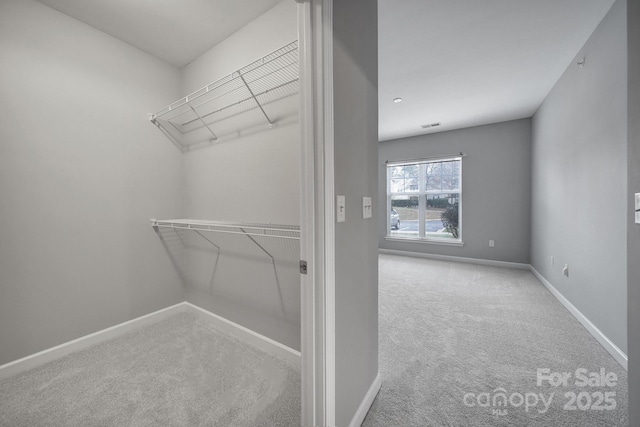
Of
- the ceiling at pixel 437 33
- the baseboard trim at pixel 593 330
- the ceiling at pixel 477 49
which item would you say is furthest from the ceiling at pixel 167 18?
the baseboard trim at pixel 593 330

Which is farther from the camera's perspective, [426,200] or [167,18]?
[426,200]

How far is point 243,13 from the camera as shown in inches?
67.9

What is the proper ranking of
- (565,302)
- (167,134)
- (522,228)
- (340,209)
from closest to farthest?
(340,209), (167,134), (565,302), (522,228)

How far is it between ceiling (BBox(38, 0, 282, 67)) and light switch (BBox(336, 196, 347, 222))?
1.50 meters

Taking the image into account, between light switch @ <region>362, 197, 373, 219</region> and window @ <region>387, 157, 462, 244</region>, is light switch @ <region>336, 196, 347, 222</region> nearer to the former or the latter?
light switch @ <region>362, 197, 373, 219</region>

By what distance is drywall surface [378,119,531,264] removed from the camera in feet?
13.2

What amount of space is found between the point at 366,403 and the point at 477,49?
2867 mm

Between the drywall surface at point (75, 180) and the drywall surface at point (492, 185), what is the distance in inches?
177

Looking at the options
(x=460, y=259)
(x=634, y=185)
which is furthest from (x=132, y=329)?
(x=460, y=259)

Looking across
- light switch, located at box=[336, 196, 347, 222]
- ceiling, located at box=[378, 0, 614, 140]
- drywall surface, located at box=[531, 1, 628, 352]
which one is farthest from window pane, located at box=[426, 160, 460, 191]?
light switch, located at box=[336, 196, 347, 222]

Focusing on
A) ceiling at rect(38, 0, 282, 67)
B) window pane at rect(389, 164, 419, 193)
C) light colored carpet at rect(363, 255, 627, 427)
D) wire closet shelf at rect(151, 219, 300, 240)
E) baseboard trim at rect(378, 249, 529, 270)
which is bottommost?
light colored carpet at rect(363, 255, 627, 427)

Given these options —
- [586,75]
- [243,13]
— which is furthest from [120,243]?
[586,75]

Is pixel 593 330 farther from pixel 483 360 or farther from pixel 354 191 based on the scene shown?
pixel 354 191

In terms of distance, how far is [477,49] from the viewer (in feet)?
7.26
